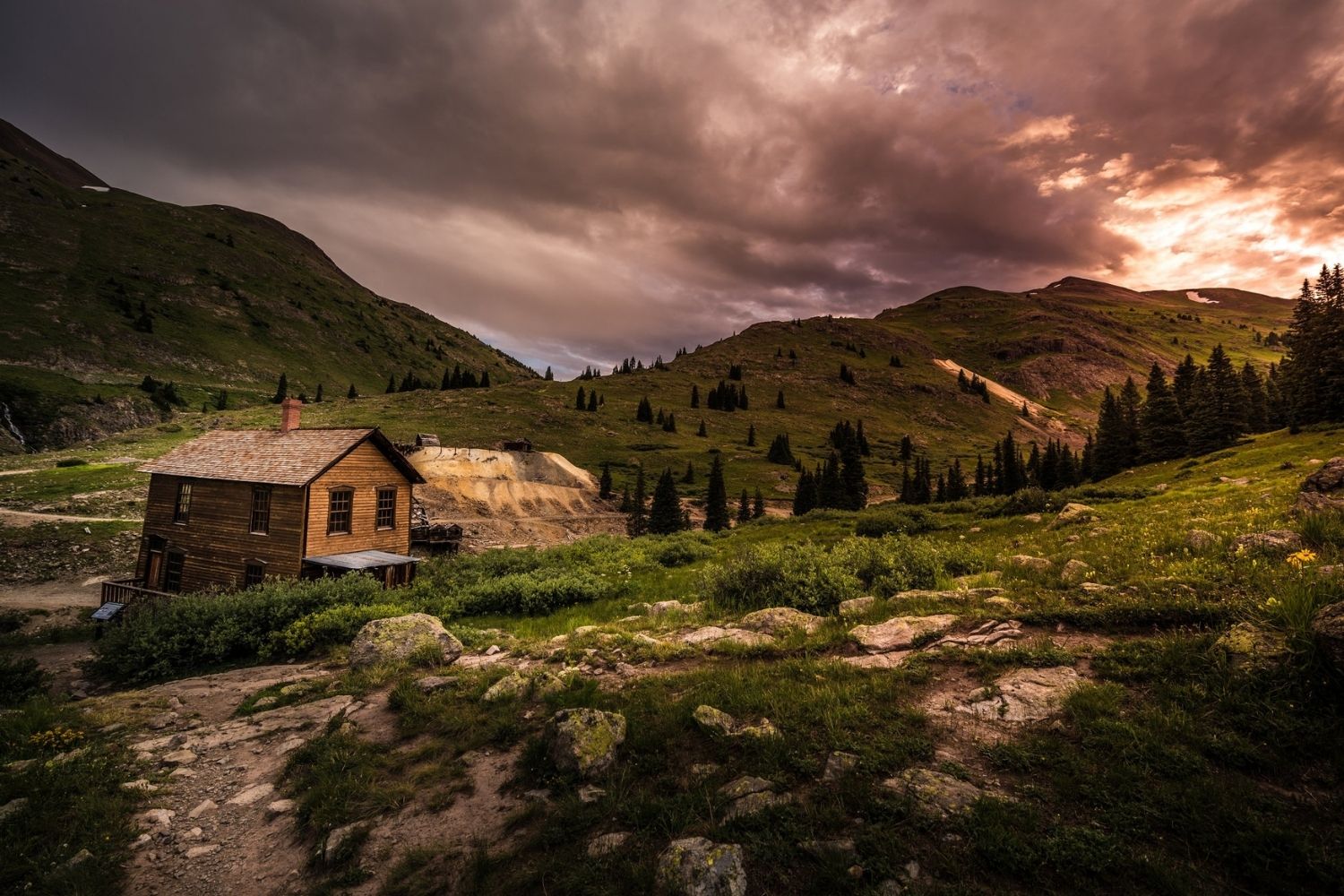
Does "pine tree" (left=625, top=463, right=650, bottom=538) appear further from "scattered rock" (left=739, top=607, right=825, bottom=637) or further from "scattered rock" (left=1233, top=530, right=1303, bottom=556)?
"scattered rock" (left=1233, top=530, right=1303, bottom=556)

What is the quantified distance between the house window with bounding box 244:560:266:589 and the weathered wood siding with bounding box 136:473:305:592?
21 centimetres

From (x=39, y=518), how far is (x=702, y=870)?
208 feet

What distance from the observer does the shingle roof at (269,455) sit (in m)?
28.6

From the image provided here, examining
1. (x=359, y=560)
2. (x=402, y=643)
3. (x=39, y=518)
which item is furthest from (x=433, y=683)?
(x=39, y=518)

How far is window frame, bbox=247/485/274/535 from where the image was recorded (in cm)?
2831

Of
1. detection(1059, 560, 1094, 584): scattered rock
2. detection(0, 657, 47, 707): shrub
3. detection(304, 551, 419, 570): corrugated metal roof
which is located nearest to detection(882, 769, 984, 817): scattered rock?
detection(1059, 560, 1094, 584): scattered rock

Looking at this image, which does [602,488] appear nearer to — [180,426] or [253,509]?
[253,509]

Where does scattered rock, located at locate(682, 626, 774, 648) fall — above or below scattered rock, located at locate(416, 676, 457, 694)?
above

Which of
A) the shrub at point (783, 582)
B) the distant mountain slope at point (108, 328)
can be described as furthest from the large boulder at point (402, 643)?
the distant mountain slope at point (108, 328)

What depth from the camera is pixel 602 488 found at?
85.4 meters

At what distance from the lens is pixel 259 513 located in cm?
2855

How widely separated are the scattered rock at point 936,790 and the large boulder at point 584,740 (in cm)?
364

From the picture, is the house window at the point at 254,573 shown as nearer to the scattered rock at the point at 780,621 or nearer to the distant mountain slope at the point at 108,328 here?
the scattered rock at the point at 780,621

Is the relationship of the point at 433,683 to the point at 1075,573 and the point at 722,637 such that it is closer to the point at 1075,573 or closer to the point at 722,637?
the point at 722,637
